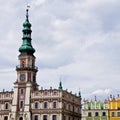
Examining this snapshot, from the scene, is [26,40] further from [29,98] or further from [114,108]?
[114,108]

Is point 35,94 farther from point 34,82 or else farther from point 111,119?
point 111,119

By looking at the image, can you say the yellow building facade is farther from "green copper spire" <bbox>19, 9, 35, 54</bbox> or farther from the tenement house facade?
"green copper spire" <bbox>19, 9, 35, 54</bbox>

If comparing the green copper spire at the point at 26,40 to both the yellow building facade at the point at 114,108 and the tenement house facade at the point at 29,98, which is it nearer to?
the tenement house facade at the point at 29,98

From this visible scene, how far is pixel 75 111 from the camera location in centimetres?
11256

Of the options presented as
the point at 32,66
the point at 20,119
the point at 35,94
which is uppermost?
the point at 32,66

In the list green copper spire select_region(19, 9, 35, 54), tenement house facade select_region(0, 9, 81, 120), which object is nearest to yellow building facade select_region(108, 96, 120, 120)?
tenement house facade select_region(0, 9, 81, 120)

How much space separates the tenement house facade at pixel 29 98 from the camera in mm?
100500

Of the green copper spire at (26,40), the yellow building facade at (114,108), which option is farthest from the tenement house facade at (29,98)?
the yellow building facade at (114,108)

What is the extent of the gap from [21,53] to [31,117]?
61.1ft

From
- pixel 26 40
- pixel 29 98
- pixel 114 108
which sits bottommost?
pixel 114 108

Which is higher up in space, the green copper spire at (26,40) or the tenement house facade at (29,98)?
the green copper spire at (26,40)

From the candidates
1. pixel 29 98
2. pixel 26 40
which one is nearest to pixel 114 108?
pixel 29 98

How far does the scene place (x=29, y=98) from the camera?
10188 cm

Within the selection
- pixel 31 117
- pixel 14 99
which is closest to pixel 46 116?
pixel 31 117
